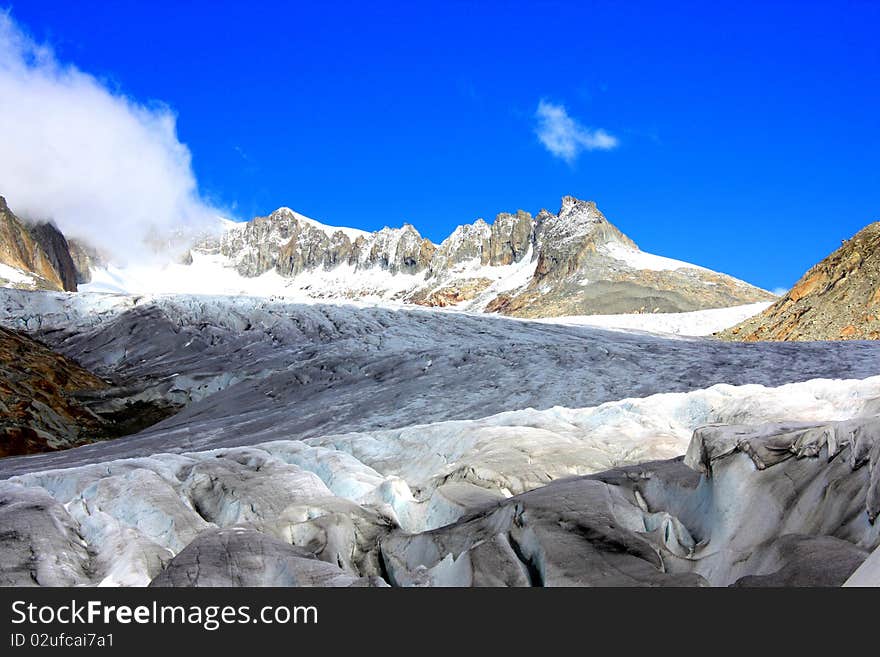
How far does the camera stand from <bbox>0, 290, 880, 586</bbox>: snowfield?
31.6ft

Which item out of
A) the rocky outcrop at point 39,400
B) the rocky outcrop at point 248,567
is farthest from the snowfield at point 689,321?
the rocky outcrop at point 248,567

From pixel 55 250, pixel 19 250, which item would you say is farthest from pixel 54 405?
pixel 55 250

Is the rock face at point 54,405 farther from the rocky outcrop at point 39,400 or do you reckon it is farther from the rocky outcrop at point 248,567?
the rocky outcrop at point 248,567

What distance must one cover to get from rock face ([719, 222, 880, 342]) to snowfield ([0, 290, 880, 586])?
20.4m

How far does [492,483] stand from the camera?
14.2 meters

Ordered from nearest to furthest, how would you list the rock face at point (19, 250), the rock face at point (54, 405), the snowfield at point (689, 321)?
1. the rock face at point (54, 405)
2. the snowfield at point (689, 321)
3. the rock face at point (19, 250)

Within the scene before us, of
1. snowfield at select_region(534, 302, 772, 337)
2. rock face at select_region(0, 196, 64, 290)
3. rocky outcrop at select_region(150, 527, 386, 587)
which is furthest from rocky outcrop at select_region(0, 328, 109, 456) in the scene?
rock face at select_region(0, 196, 64, 290)

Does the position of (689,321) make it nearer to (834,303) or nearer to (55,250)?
(834,303)

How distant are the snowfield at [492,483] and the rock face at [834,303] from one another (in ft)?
67.0

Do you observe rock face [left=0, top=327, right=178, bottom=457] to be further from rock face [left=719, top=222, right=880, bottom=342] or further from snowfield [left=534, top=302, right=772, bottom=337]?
snowfield [left=534, top=302, right=772, bottom=337]

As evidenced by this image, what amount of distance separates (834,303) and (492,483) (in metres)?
48.0

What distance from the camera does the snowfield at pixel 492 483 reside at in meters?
9.62
